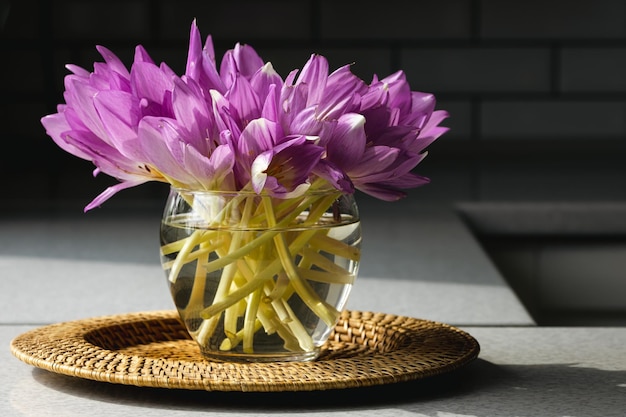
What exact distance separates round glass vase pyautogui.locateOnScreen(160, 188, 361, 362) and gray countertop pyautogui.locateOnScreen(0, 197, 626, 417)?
0.03m

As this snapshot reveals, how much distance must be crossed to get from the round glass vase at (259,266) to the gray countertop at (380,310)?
0.10 ft

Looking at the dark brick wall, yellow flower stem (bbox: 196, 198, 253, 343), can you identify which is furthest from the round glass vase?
the dark brick wall

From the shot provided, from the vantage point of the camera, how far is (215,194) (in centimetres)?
45

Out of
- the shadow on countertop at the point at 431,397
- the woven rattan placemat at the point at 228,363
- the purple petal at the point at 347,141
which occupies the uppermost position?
the purple petal at the point at 347,141

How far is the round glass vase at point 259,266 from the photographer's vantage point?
463mm

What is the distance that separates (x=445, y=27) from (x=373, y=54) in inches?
6.9

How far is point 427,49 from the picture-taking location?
8.01 ft

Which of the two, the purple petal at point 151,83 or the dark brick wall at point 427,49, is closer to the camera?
the purple petal at point 151,83

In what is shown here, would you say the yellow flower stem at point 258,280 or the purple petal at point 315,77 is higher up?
the purple petal at point 315,77

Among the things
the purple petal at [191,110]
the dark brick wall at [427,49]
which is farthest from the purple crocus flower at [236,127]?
the dark brick wall at [427,49]

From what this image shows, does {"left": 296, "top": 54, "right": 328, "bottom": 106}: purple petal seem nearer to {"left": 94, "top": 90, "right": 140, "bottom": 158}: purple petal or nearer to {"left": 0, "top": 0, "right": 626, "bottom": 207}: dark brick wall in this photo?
{"left": 94, "top": 90, "right": 140, "bottom": 158}: purple petal

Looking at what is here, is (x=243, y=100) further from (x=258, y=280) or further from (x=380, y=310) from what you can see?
(x=380, y=310)

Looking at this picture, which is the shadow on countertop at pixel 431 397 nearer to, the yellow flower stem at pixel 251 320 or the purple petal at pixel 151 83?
the yellow flower stem at pixel 251 320

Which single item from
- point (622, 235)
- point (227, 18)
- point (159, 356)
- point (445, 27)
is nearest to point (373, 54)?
point (445, 27)
